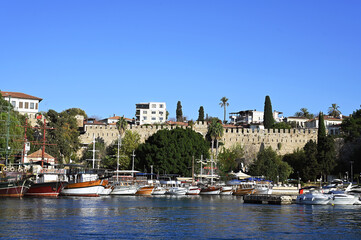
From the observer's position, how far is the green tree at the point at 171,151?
6862cm

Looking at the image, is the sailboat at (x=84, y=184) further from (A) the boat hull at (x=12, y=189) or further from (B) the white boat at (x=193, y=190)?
(B) the white boat at (x=193, y=190)

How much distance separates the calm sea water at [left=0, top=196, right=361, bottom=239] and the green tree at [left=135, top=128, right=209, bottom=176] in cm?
2856

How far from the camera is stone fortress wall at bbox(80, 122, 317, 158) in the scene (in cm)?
8081

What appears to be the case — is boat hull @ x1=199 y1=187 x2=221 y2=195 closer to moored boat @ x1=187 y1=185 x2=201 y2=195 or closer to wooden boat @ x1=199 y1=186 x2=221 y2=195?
wooden boat @ x1=199 y1=186 x2=221 y2=195

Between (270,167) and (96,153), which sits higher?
(96,153)

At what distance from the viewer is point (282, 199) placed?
45281 mm

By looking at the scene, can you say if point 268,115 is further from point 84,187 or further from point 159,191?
point 84,187

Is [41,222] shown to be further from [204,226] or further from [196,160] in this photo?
[196,160]

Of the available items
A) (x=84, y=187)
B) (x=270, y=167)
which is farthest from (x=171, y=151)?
(x=84, y=187)

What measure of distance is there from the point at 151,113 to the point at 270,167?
45.2 meters

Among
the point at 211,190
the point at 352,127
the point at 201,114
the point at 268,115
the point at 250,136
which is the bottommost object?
the point at 211,190

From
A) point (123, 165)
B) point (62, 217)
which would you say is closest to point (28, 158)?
point (123, 165)

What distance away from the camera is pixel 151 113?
368 feet

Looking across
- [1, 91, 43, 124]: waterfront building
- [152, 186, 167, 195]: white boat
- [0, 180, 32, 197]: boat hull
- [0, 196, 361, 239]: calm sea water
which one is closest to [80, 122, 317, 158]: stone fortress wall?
[1, 91, 43, 124]: waterfront building
